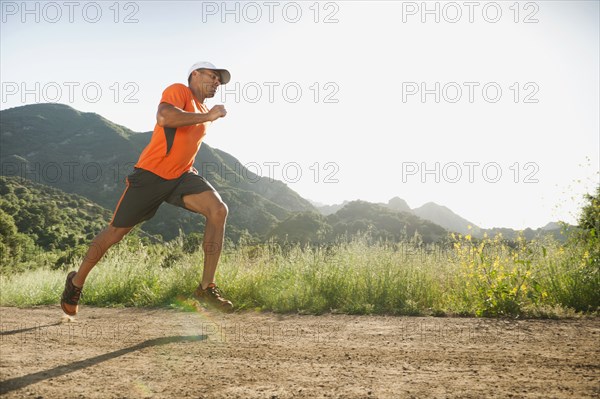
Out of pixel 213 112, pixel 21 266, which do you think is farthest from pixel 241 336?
pixel 21 266

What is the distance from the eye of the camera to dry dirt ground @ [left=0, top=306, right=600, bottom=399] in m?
2.13

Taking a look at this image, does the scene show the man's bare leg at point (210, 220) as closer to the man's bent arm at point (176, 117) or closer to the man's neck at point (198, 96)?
the man's bent arm at point (176, 117)

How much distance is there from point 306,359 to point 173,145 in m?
2.30

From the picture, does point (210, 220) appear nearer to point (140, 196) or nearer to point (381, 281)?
point (140, 196)

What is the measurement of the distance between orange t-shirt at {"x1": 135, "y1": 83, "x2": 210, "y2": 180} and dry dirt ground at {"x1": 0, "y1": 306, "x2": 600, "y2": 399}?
1606 millimetres

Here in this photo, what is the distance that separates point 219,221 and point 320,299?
7.27ft

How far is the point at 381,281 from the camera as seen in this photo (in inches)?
217

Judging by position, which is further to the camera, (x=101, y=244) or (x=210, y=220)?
(x=210, y=220)

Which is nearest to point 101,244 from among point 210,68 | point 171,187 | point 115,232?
point 115,232

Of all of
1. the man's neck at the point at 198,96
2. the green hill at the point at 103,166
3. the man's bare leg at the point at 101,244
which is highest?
the green hill at the point at 103,166

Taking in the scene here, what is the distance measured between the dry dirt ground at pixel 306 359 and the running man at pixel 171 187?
577 mm

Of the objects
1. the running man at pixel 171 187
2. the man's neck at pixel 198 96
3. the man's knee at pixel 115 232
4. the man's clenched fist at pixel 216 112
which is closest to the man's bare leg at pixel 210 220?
the running man at pixel 171 187

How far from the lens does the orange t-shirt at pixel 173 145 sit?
3680 millimetres

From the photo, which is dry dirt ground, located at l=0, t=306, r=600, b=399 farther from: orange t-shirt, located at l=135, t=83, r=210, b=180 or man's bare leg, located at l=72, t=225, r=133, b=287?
orange t-shirt, located at l=135, t=83, r=210, b=180
